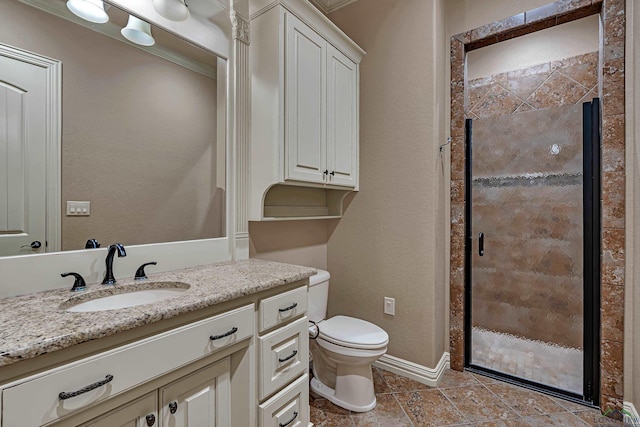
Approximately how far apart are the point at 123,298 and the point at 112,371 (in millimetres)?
442

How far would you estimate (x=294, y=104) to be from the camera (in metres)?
1.72

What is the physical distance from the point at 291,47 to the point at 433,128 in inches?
40.2

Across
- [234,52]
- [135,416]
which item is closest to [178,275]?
[135,416]

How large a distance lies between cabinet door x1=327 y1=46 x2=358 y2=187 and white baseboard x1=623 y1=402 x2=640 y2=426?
2.00 metres

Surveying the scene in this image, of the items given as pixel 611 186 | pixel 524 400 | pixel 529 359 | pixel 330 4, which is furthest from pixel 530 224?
pixel 330 4

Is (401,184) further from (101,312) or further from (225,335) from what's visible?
(101,312)

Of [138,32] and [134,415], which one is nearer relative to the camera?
[134,415]

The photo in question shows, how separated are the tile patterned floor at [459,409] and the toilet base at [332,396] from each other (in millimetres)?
25

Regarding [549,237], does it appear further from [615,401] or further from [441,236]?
[615,401]

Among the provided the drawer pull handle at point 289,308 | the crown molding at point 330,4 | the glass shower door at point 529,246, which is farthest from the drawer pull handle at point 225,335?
the crown molding at point 330,4

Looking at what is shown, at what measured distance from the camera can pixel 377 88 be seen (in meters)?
2.25

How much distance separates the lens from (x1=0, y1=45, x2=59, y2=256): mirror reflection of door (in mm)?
1027

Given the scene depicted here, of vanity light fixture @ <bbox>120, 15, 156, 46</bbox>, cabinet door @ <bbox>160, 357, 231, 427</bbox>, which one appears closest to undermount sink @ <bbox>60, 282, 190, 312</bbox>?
cabinet door @ <bbox>160, 357, 231, 427</bbox>

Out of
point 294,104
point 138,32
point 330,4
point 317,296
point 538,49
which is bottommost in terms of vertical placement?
point 317,296
